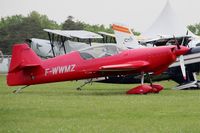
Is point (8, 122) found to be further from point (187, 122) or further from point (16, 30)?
point (16, 30)

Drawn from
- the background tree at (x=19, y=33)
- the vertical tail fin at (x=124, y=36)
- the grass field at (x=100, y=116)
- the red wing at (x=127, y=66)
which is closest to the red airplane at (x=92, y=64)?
the red wing at (x=127, y=66)

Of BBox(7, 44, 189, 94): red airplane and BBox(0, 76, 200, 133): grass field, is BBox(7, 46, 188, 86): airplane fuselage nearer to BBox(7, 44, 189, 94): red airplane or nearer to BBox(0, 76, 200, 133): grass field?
BBox(7, 44, 189, 94): red airplane

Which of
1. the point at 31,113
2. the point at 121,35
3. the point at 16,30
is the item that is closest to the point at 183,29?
the point at 121,35

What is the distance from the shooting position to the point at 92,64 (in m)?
17.3

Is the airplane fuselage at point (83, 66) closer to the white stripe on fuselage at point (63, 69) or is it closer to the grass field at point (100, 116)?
the white stripe on fuselage at point (63, 69)

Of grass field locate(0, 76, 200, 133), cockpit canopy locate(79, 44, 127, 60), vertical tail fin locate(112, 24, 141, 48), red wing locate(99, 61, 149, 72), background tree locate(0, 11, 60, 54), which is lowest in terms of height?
grass field locate(0, 76, 200, 133)

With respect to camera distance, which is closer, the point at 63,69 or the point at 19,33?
the point at 63,69

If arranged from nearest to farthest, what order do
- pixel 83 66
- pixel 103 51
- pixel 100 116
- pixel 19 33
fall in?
pixel 100 116, pixel 83 66, pixel 103 51, pixel 19 33

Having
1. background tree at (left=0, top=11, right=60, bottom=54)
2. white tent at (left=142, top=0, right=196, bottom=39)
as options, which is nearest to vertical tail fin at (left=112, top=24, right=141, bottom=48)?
white tent at (left=142, top=0, right=196, bottom=39)

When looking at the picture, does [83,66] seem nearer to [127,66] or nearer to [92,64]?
[92,64]

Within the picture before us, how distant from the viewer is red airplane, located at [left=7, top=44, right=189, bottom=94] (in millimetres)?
17031

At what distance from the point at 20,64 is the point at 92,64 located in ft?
6.27

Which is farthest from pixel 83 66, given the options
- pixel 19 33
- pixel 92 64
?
pixel 19 33

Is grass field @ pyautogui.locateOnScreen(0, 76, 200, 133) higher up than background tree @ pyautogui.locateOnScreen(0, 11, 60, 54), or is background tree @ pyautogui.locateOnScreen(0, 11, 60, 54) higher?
background tree @ pyautogui.locateOnScreen(0, 11, 60, 54)
